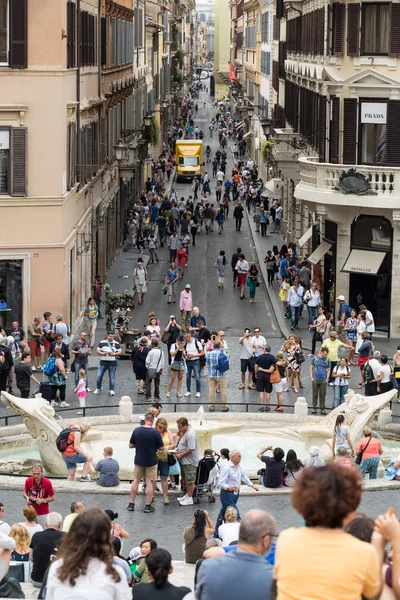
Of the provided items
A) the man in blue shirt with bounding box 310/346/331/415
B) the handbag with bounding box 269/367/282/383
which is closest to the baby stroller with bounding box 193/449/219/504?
the man in blue shirt with bounding box 310/346/331/415

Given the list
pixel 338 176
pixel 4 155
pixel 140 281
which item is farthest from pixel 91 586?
pixel 140 281

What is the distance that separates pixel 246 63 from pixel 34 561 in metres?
104

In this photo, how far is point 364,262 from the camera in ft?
122

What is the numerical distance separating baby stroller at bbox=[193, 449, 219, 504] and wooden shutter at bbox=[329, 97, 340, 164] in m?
19.9

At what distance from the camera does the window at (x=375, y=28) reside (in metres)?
37.0

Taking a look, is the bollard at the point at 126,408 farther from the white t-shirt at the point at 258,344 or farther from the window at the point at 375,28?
the window at the point at 375,28

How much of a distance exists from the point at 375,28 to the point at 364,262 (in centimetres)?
617

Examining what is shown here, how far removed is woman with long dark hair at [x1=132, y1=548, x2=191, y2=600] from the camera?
32.6ft

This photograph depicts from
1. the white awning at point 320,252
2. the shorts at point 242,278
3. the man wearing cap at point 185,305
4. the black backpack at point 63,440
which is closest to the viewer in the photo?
the black backpack at point 63,440

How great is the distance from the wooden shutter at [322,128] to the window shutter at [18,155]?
1059 cm

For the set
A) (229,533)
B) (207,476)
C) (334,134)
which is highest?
(334,134)

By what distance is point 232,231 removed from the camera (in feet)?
201

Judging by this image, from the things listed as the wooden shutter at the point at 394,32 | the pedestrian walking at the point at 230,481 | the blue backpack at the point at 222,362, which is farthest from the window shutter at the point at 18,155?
the pedestrian walking at the point at 230,481

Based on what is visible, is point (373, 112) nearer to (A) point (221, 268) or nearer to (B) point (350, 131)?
(B) point (350, 131)
